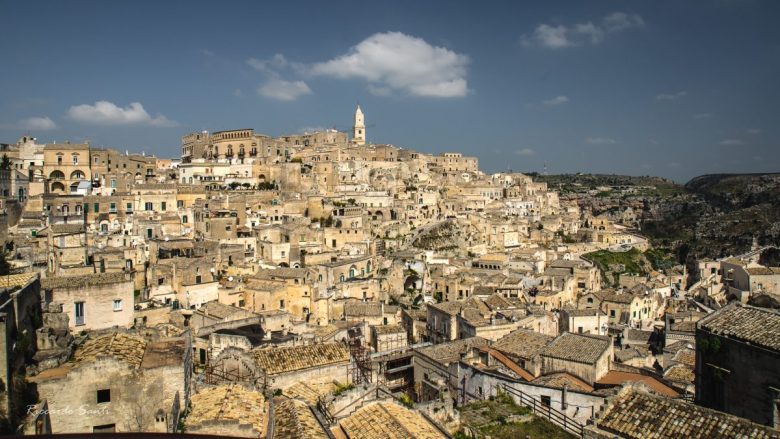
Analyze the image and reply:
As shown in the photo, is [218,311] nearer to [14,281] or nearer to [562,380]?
[14,281]

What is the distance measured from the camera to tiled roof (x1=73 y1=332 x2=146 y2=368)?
11.6 m

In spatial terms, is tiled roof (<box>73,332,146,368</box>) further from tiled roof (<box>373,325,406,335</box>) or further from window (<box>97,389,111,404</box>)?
tiled roof (<box>373,325,406,335</box>)

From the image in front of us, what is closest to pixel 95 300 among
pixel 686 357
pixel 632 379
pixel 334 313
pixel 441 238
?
pixel 334 313

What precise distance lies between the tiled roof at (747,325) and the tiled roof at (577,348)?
5362 mm

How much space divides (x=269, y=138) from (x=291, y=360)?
57381 mm

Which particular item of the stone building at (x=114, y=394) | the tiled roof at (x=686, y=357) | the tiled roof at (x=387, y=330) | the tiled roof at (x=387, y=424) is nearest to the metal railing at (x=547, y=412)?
the tiled roof at (x=387, y=424)

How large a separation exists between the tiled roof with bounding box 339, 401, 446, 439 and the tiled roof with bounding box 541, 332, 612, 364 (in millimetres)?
8407

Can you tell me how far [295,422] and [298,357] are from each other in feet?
14.8

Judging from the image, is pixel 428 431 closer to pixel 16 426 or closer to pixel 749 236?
pixel 16 426

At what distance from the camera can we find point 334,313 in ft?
99.2

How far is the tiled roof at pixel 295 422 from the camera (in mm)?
10211

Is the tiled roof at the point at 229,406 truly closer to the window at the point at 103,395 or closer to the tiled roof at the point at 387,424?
the window at the point at 103,395

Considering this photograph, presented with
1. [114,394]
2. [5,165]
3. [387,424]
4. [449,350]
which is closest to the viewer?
[114,394]

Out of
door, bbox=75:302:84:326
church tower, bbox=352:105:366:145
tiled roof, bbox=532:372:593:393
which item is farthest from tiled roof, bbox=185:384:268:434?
church tower, bbox=352:105:366:145
